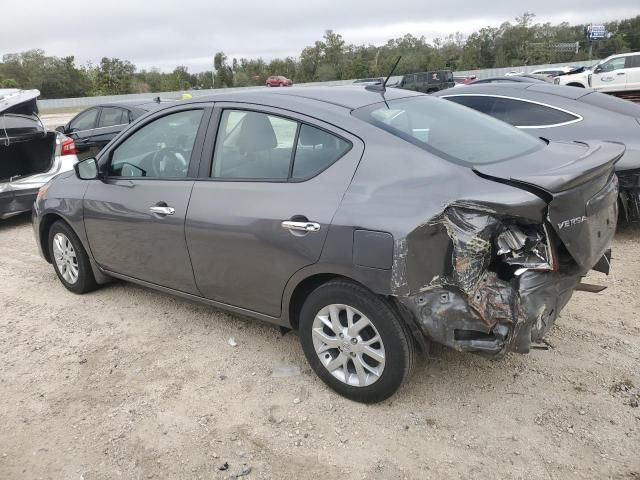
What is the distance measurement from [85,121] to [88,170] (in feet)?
24.6

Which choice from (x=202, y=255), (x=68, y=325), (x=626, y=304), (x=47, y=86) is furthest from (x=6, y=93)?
(x=47, y=86)

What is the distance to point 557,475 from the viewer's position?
2365mm

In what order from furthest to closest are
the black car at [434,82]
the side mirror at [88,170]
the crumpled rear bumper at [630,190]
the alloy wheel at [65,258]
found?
the black car at [434,82], the crumpled rear bumper at [630,190], the alloy wheel at [65,258], the side mirror at [88,170]

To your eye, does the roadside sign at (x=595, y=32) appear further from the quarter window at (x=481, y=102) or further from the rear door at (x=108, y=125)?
the quarter window at (x=481, y=102)

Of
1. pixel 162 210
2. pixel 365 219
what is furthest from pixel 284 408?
pixel 162 210

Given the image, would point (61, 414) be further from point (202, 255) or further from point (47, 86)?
point (47, 86)

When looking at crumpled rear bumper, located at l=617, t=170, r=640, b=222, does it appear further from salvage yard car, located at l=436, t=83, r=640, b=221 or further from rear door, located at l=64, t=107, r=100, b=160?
rear door, located at l=64, t=107, r=100, b=160

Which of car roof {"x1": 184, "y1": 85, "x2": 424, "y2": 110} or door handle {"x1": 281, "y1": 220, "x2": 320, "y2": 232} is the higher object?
car roof {"x1": 184, "y1": 85, "x2": 424, "y2": 110}

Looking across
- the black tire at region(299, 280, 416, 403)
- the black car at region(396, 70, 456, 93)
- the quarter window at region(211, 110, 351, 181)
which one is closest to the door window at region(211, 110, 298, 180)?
the quarter window at region(211, 110, 351, 181)

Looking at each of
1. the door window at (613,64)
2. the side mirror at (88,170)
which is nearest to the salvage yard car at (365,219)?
the side mirror at (88,170)

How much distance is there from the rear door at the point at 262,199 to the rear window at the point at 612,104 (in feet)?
13.2

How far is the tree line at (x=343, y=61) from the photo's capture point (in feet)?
229

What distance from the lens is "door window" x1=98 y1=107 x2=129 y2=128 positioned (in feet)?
32.8

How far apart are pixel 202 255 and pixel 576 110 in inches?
170
